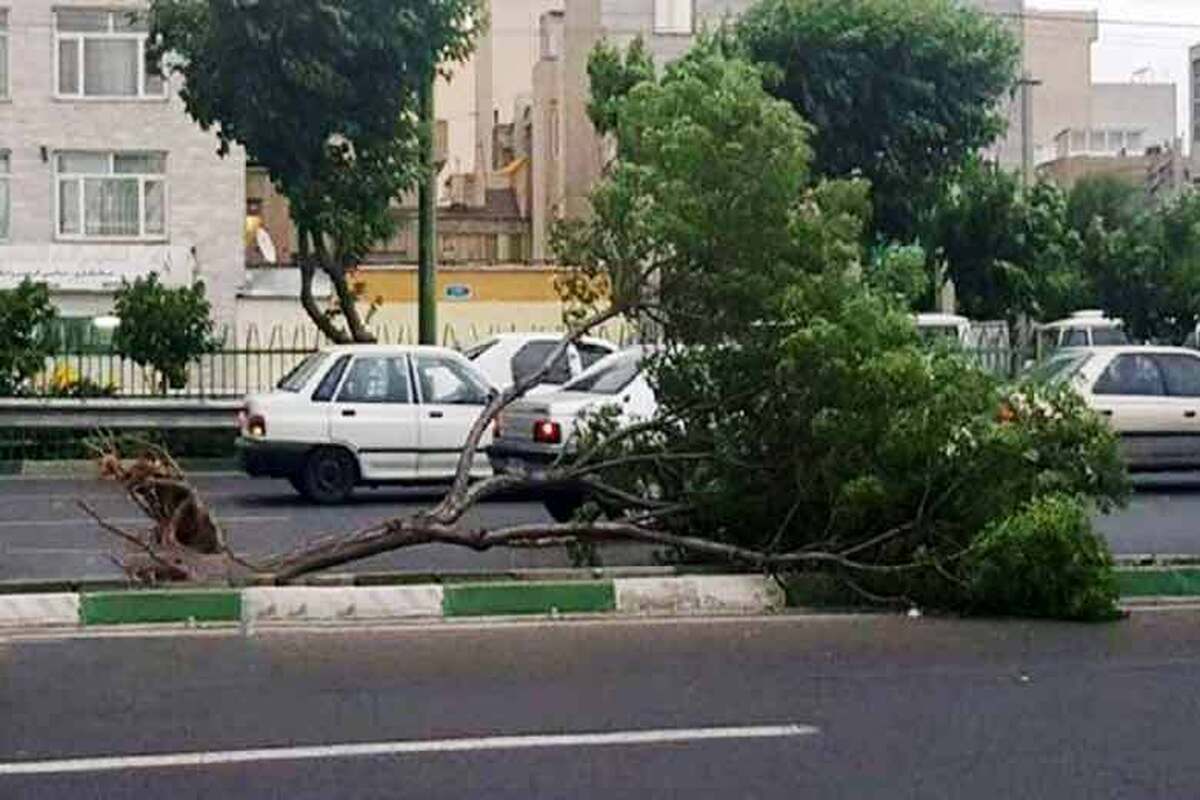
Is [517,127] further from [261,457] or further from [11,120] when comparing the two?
[261,457]

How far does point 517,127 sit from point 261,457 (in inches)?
1864

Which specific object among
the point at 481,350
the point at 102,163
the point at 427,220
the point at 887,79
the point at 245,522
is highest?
the point at 887,79

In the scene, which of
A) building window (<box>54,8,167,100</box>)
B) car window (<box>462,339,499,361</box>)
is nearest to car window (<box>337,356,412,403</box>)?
car window (<box>462,339,499,361</box>)

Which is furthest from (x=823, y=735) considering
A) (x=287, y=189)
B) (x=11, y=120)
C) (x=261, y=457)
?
(x=11, y=120)

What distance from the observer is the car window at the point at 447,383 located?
2030 centimetres

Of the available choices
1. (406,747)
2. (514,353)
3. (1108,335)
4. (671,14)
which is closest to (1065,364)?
(514,353)

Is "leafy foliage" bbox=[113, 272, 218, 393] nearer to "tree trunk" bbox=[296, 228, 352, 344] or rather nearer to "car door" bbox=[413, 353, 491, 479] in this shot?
"tree trunk" bbox=[296, 228, 352, 344]

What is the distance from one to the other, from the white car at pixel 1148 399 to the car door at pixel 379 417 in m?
6.78

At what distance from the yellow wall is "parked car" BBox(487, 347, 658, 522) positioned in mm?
29051

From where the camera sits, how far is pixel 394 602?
1210 cm

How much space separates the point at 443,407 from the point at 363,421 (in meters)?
0.78

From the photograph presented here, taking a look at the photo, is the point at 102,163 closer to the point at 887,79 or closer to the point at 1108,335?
the point at 887,79

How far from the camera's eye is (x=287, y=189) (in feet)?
90.5

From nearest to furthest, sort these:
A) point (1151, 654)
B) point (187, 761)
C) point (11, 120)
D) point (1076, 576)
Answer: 1. point (187, 761)
2. point (1151, 654)
3. point (1076, 576)
4. point (11, 120)
